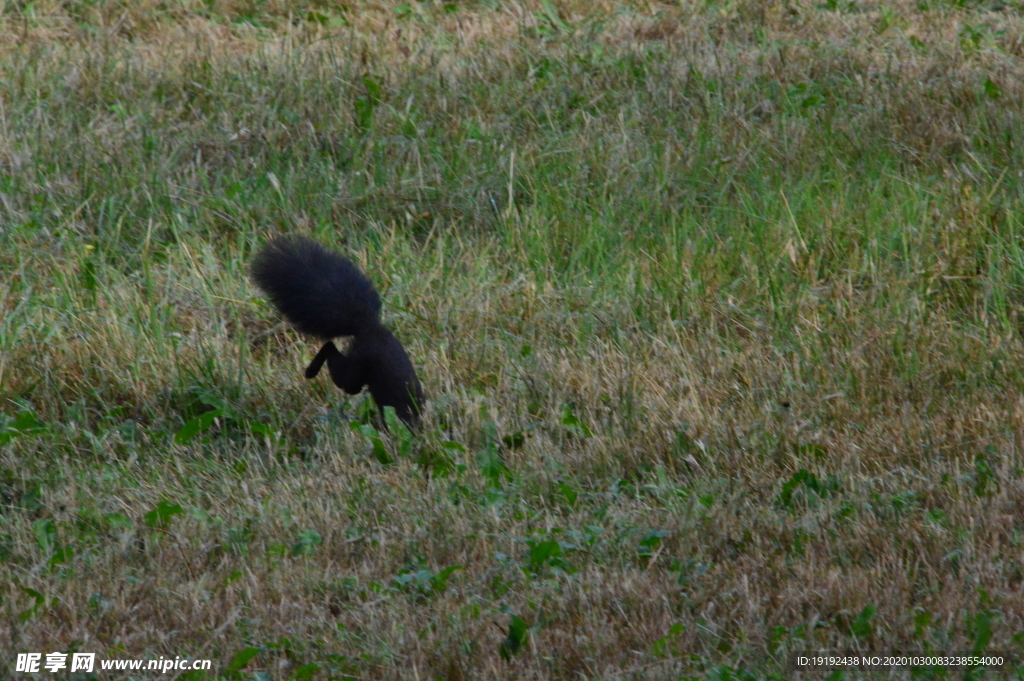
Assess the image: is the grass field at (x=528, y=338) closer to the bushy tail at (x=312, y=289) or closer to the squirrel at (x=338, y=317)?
the squirrel at (x=338, y=317)

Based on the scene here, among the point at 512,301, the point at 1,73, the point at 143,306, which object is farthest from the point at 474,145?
the point at 1,73

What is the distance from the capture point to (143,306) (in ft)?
17.3

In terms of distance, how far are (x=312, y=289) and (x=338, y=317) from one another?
0.15 meters

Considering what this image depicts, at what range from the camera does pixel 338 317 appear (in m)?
4.48

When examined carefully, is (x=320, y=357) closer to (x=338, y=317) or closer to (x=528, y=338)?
(x=338, y=317)

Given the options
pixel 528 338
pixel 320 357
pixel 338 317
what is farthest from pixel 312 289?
pixel 528 338

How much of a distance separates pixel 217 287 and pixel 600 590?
3.13 m

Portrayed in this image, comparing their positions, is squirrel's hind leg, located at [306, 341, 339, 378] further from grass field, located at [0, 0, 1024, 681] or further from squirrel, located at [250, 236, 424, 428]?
grass field, located at [0, 0, 1024, 681]

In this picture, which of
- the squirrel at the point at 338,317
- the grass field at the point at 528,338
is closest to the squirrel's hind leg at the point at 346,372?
the squirrel at the point at 338,317

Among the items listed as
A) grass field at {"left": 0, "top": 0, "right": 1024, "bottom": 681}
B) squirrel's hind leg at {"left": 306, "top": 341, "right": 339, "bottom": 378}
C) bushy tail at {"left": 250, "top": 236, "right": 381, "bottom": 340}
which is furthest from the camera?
squirrel's hind leg at {"left": 306, "top": 341, "right": 339, "bottom": 378}

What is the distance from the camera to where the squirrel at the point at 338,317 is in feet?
14.6

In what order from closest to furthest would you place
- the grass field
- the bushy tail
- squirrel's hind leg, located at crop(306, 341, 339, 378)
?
the grass field → the bushy tail → squirrel's hind leg, located at crop(306, 341, 339, 378)

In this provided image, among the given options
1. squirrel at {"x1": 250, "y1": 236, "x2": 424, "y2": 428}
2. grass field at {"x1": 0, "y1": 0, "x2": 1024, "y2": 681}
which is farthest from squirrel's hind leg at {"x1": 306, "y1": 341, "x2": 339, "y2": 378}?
grass field at {"x1": 0, "y1": 0, "x2": 1024, "y2": 681}

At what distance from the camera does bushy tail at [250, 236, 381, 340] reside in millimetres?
4445
